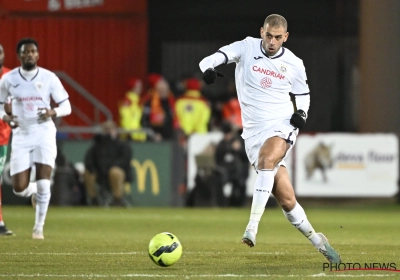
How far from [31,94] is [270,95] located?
12.2ft

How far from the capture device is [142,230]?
14438mm

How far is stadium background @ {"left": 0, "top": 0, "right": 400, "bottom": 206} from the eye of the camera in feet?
80.2

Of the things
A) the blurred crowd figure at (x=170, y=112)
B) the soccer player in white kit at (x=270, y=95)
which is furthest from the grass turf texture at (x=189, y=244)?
the blurred crowd figure at (x=170, y=112)

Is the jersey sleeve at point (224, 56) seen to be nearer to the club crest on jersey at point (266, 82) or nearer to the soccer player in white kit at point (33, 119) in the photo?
the club crest on jersey at point (266, 82)

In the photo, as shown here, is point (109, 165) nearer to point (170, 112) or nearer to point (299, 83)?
point (170, 112)

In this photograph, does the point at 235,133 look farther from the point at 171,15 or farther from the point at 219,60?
the point at 219,60

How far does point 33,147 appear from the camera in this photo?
40.5 ft

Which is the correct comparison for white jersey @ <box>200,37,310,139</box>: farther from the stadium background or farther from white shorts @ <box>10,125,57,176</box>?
the stadium background

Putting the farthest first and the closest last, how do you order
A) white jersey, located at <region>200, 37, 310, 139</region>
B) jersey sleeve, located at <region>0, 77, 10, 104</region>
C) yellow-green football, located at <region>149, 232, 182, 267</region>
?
1. jersey sleeve, located at <region>0, 77, 10, 104</region>
2. white jersey, located at <region>200, 37, 310, 139</region>
3. yellow-green football, located at <region>149, 232, 182, 267</region>

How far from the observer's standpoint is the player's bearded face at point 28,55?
12.3 meters

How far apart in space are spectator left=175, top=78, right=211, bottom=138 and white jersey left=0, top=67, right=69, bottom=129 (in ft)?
34.9

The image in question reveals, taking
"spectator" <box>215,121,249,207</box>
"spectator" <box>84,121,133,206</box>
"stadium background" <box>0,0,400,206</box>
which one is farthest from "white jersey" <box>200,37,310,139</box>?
"stadium background" <box>0,0,400,206</box>

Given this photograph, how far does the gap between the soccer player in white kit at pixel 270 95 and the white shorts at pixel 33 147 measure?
3268 mm

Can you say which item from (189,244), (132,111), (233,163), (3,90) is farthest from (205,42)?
(189,244)
